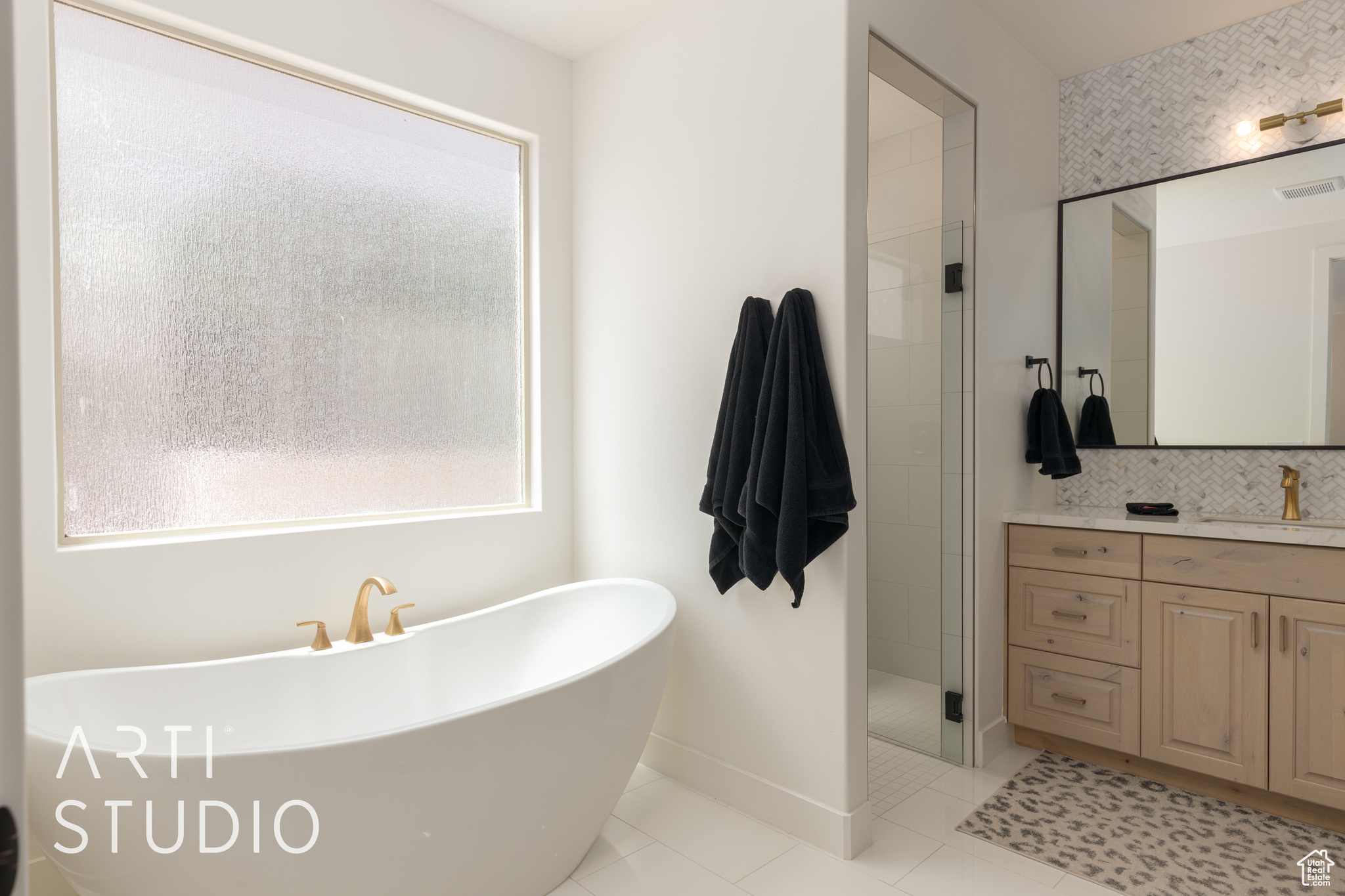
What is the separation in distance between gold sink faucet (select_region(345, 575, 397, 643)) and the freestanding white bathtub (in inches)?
2.9

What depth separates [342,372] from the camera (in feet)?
7.78

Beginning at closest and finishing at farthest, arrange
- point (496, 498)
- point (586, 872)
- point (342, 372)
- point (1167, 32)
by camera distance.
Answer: point (586, 872) < point (342, 372) < point (1167, 32) < point (496, 498)

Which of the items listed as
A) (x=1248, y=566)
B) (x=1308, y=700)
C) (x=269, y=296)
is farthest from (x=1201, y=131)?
(x=269, y=296)

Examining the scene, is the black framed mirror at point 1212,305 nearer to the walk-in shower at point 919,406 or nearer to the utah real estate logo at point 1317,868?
the walk-in shower at point 919,406

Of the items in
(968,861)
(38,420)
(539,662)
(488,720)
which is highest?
(38,420)

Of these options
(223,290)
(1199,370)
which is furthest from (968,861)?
(223,290)

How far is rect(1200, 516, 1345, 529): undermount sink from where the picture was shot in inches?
87.4

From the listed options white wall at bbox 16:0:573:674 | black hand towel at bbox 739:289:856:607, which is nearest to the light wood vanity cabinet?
black hand towel at bbox 739:289:856:607

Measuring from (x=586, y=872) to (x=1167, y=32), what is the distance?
3.44 m

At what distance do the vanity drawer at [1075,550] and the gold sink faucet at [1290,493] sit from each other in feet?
1.71

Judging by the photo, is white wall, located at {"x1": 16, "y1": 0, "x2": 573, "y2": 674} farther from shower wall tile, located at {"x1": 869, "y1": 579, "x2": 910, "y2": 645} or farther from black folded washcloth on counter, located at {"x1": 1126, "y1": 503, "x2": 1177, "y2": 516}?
black folded washcloth on counter, located at {"x1": 1126, "y1": 503, "x2": 1177, "y2": 516}

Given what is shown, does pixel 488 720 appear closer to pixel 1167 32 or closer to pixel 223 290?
pixel 223 290

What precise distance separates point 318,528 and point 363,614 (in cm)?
32

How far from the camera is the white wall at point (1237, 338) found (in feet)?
7.95
